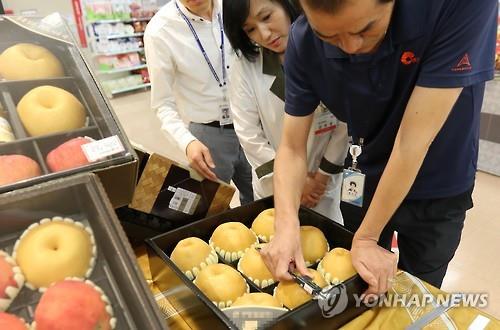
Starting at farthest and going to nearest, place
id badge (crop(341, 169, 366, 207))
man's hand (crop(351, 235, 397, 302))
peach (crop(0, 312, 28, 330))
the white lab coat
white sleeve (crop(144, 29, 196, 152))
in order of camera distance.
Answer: white sleeve (crop(144, 29, 196, 152))
the white lab coat
id badge (crop(341, 169, 366, 207))
man's hand (crop(351, 235, 397, 302))
peach (crop(0, 312, 28, 330))

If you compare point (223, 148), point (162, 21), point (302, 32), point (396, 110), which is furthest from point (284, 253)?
point (162, 21)

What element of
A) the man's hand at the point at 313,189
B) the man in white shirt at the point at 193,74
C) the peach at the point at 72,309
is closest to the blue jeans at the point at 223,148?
the man in white shirt at the point at 193,74

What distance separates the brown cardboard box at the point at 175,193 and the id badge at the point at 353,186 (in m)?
0.41

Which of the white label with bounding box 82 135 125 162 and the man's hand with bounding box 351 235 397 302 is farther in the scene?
the man's hand with bounding box 351 235 397 302

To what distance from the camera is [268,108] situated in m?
1.58

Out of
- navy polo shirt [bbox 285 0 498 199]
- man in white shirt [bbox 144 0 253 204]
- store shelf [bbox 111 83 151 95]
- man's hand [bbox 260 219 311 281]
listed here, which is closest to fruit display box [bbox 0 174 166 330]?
man's hand [bbox 260 219 311 281]

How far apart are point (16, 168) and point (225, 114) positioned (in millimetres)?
1390

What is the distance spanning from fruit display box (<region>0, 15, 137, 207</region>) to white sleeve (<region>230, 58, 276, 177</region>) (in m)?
0.68

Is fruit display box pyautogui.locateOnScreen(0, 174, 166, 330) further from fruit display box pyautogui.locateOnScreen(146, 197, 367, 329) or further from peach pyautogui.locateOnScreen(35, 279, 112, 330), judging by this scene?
fruit display box pyautogui.locateOnScreen(146, 197, 367, 329)

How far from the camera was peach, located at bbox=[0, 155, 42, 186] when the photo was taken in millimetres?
677

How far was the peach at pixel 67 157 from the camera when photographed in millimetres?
725

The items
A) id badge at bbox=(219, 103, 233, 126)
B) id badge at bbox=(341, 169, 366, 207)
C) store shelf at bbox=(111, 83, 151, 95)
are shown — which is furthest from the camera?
store shelf at bbox=(111, 83, 151, 95)

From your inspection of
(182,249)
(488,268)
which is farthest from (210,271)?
(488,268)

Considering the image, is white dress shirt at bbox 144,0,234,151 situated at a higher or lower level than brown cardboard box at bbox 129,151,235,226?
higher
